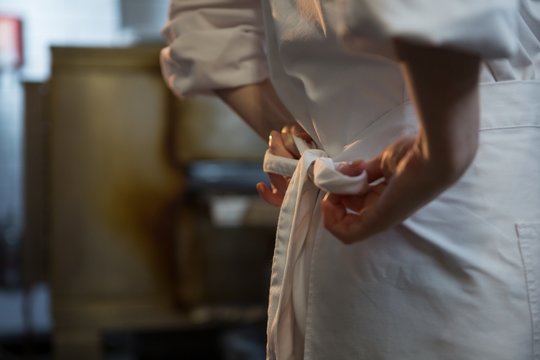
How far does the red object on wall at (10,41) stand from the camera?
5.31m

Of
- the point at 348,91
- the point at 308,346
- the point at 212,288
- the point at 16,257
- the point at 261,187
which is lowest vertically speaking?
the point at 16,257

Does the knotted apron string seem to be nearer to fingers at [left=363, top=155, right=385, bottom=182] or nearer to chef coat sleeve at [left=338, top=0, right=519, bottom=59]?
fingers at [left=363, top=155, right=385, bottom=182]

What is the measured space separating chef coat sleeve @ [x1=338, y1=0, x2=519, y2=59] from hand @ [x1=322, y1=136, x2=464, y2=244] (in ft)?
0.27

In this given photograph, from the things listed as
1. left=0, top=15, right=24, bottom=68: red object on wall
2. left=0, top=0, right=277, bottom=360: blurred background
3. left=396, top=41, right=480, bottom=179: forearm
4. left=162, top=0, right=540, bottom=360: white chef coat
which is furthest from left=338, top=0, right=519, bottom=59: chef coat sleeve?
left=0, top=15, right=24, bottom=68: red object on wall

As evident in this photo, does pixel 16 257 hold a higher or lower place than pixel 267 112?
lower

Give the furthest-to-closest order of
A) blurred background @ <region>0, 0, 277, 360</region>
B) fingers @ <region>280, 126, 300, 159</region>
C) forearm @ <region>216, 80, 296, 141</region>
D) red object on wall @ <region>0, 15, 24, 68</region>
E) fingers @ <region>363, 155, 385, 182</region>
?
red object on wall @ <region>0, 15, 24, 68</region>, blurred background @ <region>0, 0, 277, 360</region>, forearm @ <region>216, 80, 296, 141</region>, fingers @ <region>280, 126, 300, 159</region>, fingers @ <region>363, 155, 385, 182</region>

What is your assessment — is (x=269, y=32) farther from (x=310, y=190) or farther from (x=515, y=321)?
(x=515, y=321)

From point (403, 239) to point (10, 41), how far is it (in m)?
5.11

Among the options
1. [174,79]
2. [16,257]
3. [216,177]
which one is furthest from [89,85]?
[16,257]

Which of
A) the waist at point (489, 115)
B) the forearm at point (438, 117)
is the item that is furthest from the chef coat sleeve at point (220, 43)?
the forearm at point (438, 117)

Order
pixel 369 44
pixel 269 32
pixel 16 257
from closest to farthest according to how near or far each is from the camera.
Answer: pixel 369 44 < pixel 269 32 < pixel 16 257

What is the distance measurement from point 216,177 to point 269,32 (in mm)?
2073

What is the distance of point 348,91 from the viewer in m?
0.70

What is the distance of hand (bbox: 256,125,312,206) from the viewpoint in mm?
773
